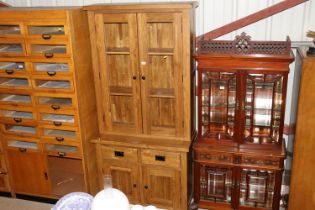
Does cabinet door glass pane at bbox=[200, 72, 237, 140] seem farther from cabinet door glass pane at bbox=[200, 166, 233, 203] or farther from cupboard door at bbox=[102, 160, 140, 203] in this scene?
cupboard door at bbox=[102, 160, 140, 203]

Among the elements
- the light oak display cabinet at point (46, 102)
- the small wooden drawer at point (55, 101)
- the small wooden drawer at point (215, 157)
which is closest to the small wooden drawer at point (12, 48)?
the light oak display cabinet at point (46, 102)

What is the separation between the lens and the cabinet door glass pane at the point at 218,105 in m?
2.91

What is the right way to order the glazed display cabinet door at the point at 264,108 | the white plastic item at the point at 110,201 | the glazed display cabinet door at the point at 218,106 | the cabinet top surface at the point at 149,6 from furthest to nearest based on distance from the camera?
the glazed display cabinet door at the point at 218,106
the glazed display cabinet door at the point at 264,108
the cabinet top surface at the point at 149,6
the white plastic item at the point at 110,201

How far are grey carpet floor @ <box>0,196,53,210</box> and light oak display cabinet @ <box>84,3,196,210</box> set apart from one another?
746 millimetres

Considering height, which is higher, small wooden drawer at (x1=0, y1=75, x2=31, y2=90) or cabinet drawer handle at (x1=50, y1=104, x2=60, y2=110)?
small wooden drawer at (x1=0, y1=75, x2=31, y2=90)

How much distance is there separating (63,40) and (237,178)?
1953 millimetres

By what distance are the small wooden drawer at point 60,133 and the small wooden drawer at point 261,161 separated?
5.06 ft

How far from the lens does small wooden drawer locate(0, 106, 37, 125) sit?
327cm

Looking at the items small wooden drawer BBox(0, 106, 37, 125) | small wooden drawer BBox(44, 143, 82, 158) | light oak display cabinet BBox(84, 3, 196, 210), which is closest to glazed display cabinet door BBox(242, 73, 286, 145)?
light oak display cabinet BBox(84, 3, 196, 210)

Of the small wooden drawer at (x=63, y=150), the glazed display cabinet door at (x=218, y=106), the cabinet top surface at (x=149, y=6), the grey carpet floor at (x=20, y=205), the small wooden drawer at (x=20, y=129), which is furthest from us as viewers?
the grey carpet floor at (x=20, y=205)

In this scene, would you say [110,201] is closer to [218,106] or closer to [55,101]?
[218,106]

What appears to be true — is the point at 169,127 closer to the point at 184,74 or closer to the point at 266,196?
the point at 184,74

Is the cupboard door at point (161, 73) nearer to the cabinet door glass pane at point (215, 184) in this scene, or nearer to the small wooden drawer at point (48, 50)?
the cabinet door glass pane at point (215, 184)

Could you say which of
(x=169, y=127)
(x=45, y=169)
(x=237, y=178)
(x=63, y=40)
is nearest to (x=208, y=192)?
(x=237, y=178)
